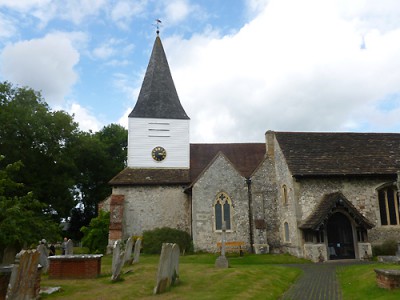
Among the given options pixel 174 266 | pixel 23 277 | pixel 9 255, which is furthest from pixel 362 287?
pixel 9 255

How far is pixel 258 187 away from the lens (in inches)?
1022

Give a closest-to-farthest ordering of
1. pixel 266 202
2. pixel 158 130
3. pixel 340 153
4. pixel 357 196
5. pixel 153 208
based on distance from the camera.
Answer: pixel 357 196
pixel 340 153
pixel 266 202
pixel 153 208
pixel 158 130

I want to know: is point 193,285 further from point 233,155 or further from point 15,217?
point 233,155

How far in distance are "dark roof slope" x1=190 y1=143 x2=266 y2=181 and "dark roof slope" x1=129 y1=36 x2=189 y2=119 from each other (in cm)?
333

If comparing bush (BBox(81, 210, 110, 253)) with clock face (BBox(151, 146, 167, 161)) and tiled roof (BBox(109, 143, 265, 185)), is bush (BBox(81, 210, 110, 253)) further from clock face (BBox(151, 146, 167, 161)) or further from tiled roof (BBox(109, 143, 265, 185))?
clock face (BBox(151, 146, 167, 161))

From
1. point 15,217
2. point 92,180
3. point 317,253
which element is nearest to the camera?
point 15,217

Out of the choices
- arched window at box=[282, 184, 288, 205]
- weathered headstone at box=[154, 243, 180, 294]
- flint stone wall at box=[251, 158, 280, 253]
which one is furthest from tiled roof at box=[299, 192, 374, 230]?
weathered headstone at box=[154, 243, 180, 294]

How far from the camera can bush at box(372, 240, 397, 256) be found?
69.9ft

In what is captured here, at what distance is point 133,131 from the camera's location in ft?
98.1

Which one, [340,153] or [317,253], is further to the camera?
[340,153]

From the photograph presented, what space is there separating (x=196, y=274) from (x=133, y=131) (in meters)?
17.7

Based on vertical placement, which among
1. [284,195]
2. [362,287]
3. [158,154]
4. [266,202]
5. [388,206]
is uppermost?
[158,154]

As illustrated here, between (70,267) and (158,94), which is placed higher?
(158,94)

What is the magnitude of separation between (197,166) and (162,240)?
785cm
